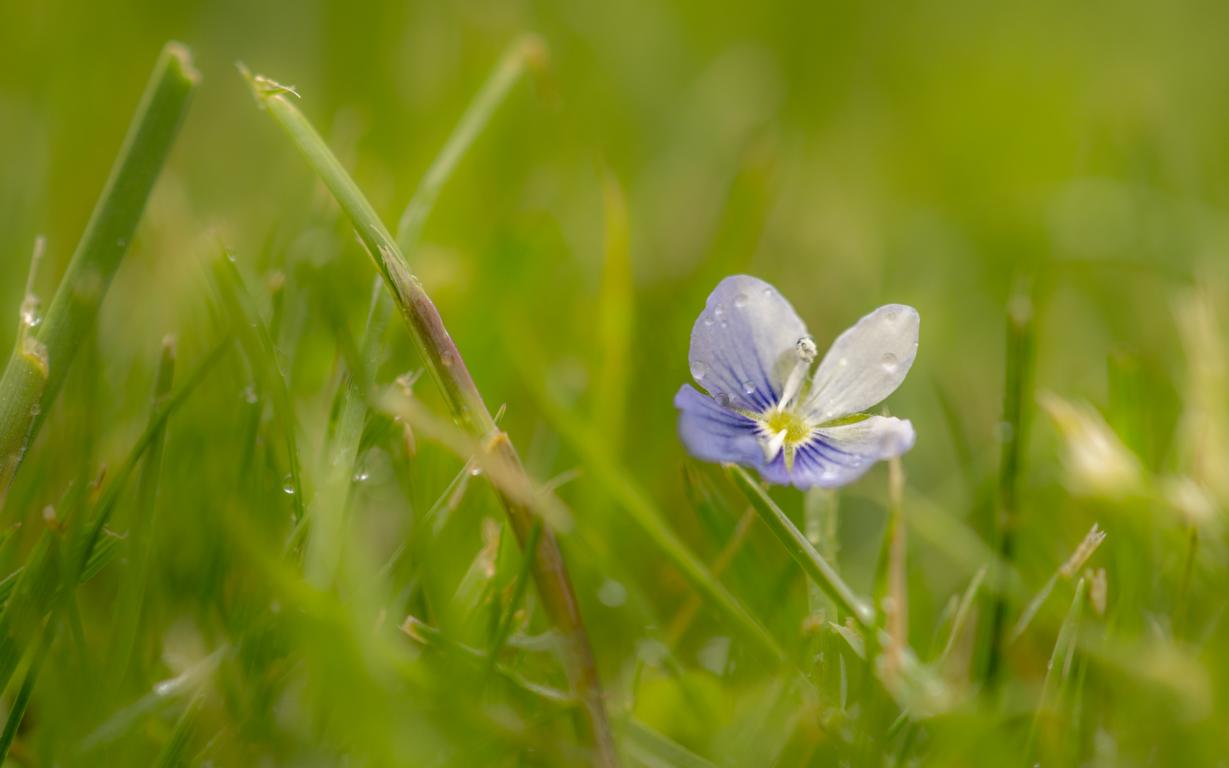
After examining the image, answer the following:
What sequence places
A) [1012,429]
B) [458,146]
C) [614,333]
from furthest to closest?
[614,333] → [458,146] → [1012,429]

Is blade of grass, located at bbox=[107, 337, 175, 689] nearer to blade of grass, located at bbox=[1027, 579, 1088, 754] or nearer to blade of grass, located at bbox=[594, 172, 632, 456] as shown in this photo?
blade of grass, located at bbox=[594, 172, 632, 456]

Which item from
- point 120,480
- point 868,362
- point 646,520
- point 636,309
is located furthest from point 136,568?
point 636,309

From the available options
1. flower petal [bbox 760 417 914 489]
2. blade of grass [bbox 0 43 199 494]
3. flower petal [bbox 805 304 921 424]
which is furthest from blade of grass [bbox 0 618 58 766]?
flower petal [bbox 805 304 921 424]

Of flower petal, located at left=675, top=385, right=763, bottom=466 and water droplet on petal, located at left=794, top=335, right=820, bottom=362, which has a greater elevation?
water droplet on petal, located at left=794, top=335, right=820, bottom=362

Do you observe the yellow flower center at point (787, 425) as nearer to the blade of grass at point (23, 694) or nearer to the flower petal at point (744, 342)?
the flower petal at point (744, 342)

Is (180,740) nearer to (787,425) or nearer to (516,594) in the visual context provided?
(516,594)
